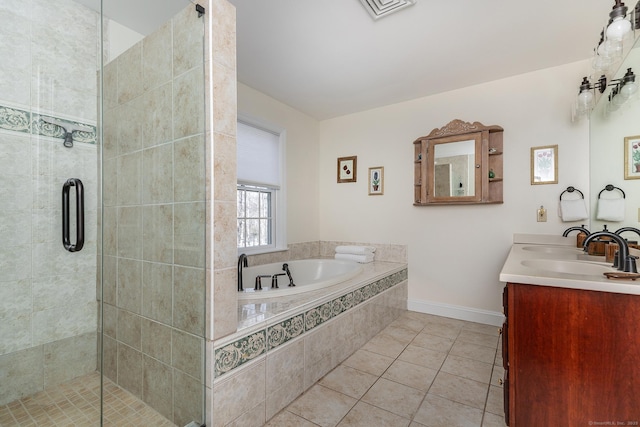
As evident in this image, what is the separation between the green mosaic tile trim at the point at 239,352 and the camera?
1.32m

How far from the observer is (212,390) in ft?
4.20

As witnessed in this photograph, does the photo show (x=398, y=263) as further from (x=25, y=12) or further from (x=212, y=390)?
(x=25, y=12)

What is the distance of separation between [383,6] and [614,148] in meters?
1.78

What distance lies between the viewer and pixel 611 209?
2.00m

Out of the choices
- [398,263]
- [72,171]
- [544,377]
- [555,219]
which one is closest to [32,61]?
[72,171]

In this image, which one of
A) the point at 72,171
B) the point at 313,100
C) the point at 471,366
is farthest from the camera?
the point at 313,100

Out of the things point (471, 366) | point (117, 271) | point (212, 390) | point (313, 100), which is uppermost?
point (313, 100)

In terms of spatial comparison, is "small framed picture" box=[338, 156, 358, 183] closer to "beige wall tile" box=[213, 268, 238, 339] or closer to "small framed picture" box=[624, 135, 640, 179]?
"small framed picture" box=[624, 135, 640, 179]

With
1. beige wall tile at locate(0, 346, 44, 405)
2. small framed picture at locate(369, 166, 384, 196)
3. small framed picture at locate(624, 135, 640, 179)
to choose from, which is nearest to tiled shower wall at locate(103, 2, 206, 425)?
beige wall tile at locate(0, 346, 44, 405)

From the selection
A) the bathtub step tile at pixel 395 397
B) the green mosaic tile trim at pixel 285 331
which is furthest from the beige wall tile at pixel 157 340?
the bathtub step tile at pixel 395 397

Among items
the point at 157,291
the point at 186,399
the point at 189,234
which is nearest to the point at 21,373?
the point at 157,291

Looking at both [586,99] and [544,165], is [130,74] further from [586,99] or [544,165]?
[544,165]

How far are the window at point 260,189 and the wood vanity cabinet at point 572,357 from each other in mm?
2396

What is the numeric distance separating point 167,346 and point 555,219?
3.18 meters
